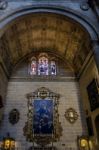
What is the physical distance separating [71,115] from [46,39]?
7.47m

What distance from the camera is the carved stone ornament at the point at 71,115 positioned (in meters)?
15.8

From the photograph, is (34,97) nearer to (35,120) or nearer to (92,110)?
(35,120)

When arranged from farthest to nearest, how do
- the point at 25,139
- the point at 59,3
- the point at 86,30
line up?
the point at 25,139 < the point at 59,3 < the point at 86,30

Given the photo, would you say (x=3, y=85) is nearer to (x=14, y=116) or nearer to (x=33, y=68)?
(x=14, y=116)

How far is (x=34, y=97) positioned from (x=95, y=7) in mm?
9171

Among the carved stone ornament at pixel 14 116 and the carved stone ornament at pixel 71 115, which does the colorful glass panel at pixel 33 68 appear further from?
the carved stone ornament at pixel 71 115

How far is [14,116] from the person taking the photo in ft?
51.2

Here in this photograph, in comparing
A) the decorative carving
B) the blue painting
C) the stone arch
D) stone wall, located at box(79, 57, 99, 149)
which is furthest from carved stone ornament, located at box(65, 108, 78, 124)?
the stone arch

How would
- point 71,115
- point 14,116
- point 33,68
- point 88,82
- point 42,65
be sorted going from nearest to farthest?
point 88,82 → point 14,116 → point 71,115 → point 33,68 → point 42,65

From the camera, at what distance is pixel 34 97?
54.4 feet

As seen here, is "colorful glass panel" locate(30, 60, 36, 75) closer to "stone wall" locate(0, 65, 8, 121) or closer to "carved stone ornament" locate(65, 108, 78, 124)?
"stone wall" locate(0, 65, 8, 121)

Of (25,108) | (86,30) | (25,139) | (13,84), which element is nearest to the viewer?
(86,30)

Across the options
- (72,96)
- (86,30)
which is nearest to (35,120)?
(72,96)

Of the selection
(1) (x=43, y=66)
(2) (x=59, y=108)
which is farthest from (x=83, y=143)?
(1) (x=43, y=66)
